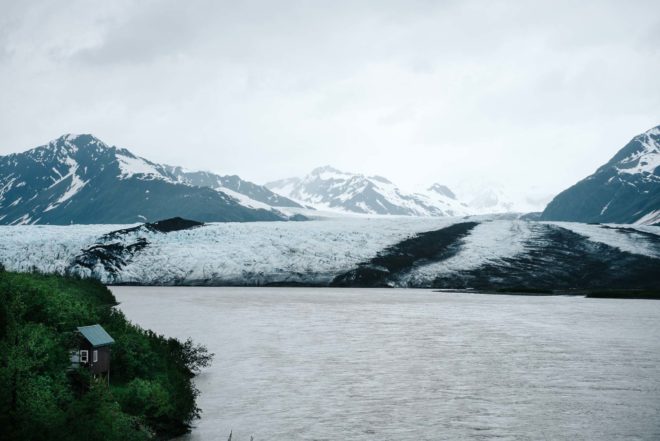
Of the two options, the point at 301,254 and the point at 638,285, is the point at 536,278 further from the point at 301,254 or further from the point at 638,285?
the point at 301,254

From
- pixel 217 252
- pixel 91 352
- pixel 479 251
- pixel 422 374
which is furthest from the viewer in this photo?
pixel 479 251

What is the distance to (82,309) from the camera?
81.6 ft

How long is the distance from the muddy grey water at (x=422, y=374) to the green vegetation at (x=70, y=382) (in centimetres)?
175

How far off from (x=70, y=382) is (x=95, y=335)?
1.99 meters

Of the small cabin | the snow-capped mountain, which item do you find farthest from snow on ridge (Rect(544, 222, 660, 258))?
the small cabin

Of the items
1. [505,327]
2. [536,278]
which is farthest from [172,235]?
[505,327]

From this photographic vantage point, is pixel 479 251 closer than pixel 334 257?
No

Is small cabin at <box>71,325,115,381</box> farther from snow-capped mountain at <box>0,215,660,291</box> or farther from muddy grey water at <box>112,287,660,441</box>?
snow-capped mountain at <box>0,215,660,291</box>

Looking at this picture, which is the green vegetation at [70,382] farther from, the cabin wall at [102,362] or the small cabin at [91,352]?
the cabin wall at [102,362]

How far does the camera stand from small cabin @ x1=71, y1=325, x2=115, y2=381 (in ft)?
69.3

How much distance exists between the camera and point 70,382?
66.8 feet

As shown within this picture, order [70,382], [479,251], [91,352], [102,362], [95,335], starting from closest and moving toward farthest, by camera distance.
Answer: [70,382], [91,352], [102,362], [95,335], [479,251]

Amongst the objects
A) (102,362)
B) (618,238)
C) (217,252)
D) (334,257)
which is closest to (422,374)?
(102,362)

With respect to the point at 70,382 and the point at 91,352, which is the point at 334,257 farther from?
the point at 70,382
